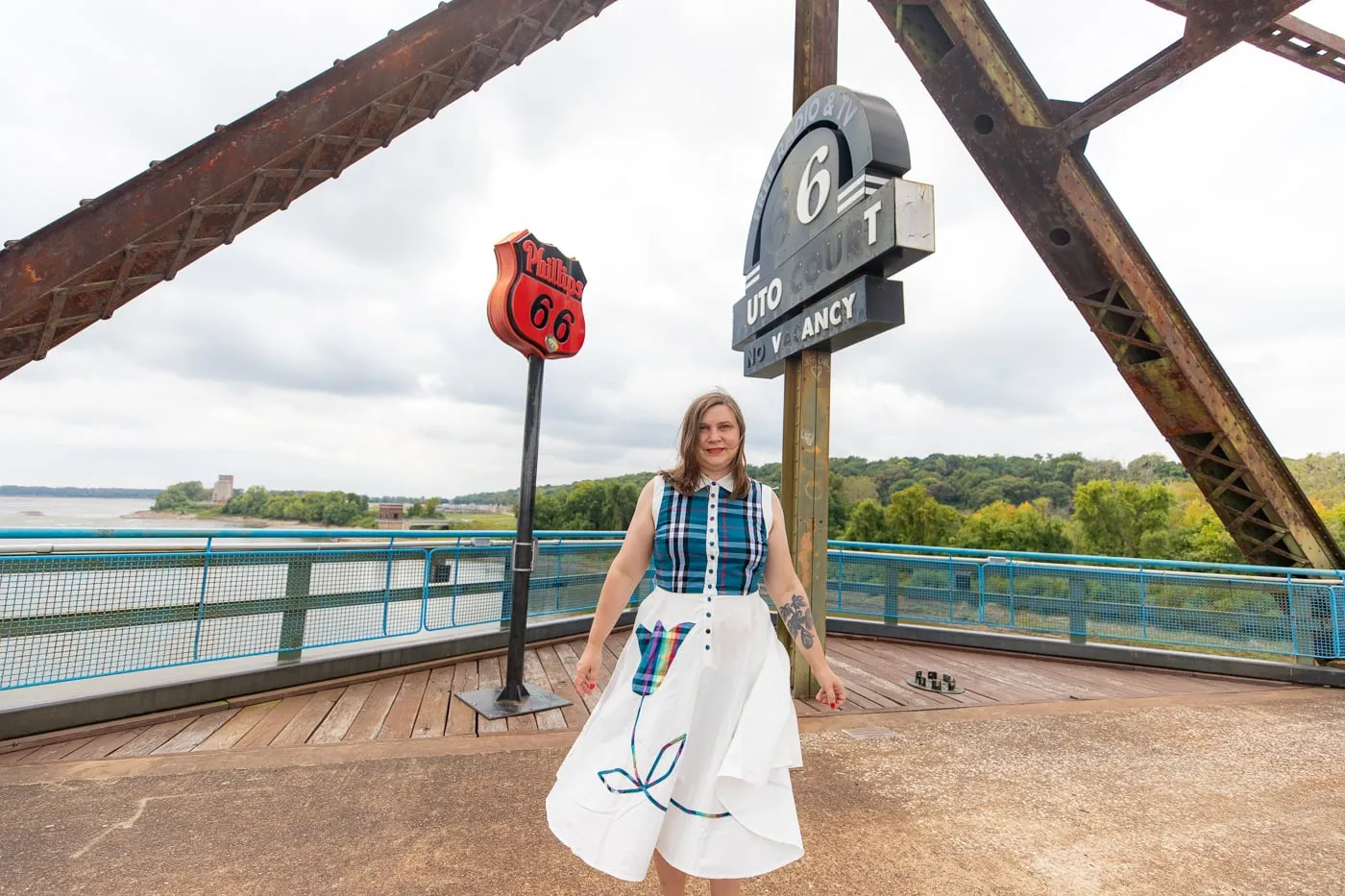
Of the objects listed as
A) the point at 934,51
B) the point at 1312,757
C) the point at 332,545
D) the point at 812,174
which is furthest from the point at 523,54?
the point at 1312,757

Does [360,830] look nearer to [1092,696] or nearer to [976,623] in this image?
[1092,696]

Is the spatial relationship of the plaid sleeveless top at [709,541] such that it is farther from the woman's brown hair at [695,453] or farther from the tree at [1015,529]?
the tree at [1015,529]

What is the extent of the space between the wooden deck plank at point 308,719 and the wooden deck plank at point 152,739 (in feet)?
1.90

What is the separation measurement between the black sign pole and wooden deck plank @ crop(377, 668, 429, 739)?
23.2 inches

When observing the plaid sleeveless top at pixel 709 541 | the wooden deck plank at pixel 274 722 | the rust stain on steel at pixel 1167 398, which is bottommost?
the wooden deck plank at pixel 274 722

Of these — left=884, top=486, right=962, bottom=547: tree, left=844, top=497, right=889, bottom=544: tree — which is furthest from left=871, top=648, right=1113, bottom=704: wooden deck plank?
left=884, top=486, right=962, bottom=547: tree

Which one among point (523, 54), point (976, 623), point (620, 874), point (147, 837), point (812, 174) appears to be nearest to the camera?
point (620, 874)

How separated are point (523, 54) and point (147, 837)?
539 centimetres

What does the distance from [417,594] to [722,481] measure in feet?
13.5

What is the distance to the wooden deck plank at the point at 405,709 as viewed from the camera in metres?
3.55

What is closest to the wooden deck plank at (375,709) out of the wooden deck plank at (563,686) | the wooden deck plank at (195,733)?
the wooden deck plank at (195,733)

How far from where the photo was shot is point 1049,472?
2616 inches

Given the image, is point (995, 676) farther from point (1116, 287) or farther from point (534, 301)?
point (534, 301)

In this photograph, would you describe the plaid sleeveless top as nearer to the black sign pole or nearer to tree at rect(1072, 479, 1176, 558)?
the black sign pole
